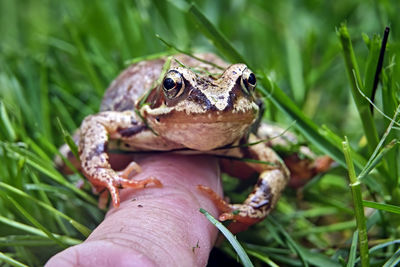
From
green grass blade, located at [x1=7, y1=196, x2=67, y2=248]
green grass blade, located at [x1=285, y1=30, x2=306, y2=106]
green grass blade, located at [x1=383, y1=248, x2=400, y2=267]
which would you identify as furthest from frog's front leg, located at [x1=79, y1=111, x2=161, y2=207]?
green grass blade, located at [x1=285, y1=30, x2=306, y2=106]

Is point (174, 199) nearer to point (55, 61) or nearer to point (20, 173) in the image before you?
point (20, 173)

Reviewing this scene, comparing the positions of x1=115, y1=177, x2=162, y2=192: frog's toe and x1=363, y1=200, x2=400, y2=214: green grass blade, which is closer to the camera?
x1=363, y1=200, x2=400, y2=214: green grass blade

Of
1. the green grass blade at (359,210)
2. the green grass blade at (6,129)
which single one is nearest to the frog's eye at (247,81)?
the green grass blade at (359,210)

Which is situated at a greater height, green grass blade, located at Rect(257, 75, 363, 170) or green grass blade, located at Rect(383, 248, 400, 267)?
green grass blade, located at Rect(257, 75, 363, 170)

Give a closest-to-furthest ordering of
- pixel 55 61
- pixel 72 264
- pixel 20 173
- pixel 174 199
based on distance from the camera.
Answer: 1. pixel 72 264
2. pixel 174 199
3. pixel 20 173
4. pixel 55 61

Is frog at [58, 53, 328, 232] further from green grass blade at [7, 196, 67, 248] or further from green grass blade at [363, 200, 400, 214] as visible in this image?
green grass blade at [363, 200, 400, 214]

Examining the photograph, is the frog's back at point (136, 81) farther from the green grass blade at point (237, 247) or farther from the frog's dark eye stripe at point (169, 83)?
the green grass blade at point (237, 247)

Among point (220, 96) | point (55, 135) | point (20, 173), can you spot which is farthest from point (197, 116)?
point (55, 135)

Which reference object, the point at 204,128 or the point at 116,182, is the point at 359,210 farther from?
the point at 116,182
